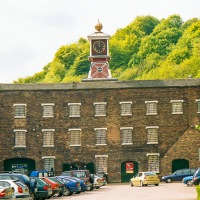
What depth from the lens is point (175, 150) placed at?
73.0 meters

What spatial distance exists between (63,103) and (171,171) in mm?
13498

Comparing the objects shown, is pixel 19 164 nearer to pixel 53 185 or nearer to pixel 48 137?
pixel 48 137

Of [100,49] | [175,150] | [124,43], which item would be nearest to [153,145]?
[175,150]

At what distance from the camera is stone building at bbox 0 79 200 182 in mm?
73500

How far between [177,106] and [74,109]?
11.0 metres

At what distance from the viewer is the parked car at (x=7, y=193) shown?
3097 cm

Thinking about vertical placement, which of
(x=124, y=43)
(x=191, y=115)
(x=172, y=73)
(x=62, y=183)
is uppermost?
(x=124, y=43)

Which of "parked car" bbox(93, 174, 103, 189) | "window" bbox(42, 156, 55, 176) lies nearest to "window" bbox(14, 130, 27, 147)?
"window" bbox(42, 156, 55, 176)

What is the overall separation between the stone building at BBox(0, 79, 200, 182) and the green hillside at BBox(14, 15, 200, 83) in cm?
5500

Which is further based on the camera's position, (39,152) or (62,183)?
(39,152)

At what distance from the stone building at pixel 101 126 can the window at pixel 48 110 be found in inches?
4.2

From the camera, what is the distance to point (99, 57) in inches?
3912

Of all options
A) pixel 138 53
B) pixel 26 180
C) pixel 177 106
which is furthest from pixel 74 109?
pixel 138 53

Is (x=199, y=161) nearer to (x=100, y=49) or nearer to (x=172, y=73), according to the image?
(x=100, y=49)
